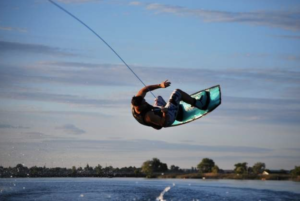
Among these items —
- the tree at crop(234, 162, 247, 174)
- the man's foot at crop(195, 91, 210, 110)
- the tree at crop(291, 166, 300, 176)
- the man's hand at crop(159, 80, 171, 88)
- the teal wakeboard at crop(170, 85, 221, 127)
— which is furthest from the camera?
the tree at crop(234, 162, 247, 174)

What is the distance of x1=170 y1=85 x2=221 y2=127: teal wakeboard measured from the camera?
15898mm

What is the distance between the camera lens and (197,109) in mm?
16016

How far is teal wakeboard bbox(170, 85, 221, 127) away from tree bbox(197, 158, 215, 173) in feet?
407

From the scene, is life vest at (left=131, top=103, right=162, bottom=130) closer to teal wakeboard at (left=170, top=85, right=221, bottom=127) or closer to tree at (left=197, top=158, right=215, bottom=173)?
teal wakeboard at (left=170, top=85, right=221, bottom=127)

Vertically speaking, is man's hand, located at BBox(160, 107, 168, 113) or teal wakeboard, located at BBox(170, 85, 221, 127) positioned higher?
teal wakeboard, located at BBox(170, 85, 221, 127)

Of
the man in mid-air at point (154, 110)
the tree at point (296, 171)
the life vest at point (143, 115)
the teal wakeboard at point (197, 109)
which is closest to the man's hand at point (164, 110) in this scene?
the man in mid-air at point (154, 110)

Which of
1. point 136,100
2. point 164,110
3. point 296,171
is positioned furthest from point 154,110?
point 296,171

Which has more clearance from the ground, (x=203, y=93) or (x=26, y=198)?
(x=203, y=93)

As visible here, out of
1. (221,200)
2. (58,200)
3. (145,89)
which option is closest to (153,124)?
(145,89)

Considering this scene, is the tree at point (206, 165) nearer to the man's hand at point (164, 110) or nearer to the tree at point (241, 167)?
the tree at point (241, 167)

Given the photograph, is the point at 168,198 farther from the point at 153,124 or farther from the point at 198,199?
the point at 153,124

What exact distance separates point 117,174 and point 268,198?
371 ft

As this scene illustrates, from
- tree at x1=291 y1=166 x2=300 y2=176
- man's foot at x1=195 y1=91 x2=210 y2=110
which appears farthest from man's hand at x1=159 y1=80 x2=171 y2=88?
tree at x1=291 y1=166 x2=300 y2=176

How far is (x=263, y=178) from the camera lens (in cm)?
12494
